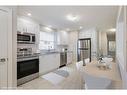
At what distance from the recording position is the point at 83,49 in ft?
20.2

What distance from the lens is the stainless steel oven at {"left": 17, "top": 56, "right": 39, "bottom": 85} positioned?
2.84 metres

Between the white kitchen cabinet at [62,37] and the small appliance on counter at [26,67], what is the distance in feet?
8.04

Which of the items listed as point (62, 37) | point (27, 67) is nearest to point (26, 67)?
point (27, 67)

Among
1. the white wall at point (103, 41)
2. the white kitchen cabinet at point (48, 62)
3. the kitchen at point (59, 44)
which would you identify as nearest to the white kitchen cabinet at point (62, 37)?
the kitchen at point (59, 44)

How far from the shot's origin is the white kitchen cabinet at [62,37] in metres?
5.84

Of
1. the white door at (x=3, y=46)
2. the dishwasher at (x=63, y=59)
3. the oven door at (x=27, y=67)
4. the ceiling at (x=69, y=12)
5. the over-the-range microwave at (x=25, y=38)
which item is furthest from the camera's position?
the dishwasher at (x=63, y=59)

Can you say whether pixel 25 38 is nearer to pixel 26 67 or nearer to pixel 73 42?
pixel 26 67

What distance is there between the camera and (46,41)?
5.31 meters

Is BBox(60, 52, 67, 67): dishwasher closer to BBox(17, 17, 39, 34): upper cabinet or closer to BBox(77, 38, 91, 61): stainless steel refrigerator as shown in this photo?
BBox(77, 38, 91, 61): stainless steel refrigerator

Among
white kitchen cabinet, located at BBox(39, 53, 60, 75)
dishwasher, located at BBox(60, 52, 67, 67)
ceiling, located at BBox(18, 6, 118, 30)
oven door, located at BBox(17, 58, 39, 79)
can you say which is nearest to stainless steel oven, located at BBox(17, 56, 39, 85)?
oven door, located at BBox(17, 58, 39, 79)

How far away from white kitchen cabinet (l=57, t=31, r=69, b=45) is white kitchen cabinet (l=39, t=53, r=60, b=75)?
3.27 ft

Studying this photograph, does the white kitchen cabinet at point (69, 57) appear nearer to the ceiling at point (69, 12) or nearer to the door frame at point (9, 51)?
the ceiling at point (69, 12)
